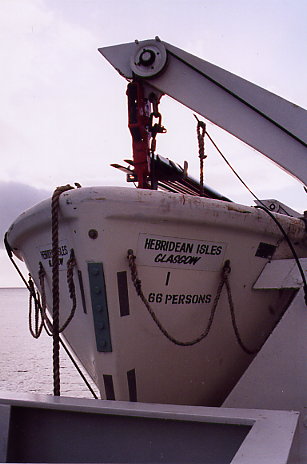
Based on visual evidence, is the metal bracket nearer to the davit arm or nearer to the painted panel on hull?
the painted panel on hull

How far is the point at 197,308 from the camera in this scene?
3637 mm

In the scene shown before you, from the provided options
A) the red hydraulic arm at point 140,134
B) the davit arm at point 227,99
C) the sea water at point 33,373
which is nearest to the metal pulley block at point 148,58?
the davit arm at point 227,99

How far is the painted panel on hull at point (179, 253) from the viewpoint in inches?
131

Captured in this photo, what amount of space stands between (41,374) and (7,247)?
12286 millimetres

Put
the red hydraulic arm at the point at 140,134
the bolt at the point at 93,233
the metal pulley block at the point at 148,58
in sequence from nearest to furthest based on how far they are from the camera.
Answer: the bolt at the point at 93,233
the metal pulley block at the point at 148,58
the red hydraulic arm at the point at 140,134

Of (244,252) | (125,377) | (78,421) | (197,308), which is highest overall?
(244,252)

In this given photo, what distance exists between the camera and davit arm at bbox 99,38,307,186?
3922 millimetres

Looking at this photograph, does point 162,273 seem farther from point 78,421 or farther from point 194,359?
point 78,421

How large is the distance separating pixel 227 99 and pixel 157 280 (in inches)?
68.2

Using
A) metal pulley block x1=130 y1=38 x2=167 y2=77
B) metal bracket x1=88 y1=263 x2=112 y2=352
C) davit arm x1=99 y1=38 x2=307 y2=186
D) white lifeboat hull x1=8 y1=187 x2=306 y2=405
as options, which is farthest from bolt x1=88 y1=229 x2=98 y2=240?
metal pulley block x1=130 y1=38 x2=167 y2=77

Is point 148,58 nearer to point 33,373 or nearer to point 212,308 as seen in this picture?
point 212,308

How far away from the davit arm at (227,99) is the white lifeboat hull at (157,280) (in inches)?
23.2

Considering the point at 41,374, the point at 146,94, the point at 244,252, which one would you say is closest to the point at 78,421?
the point at 244,252

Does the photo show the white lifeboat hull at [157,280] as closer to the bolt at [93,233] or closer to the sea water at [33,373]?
the bolt at [93,233]
